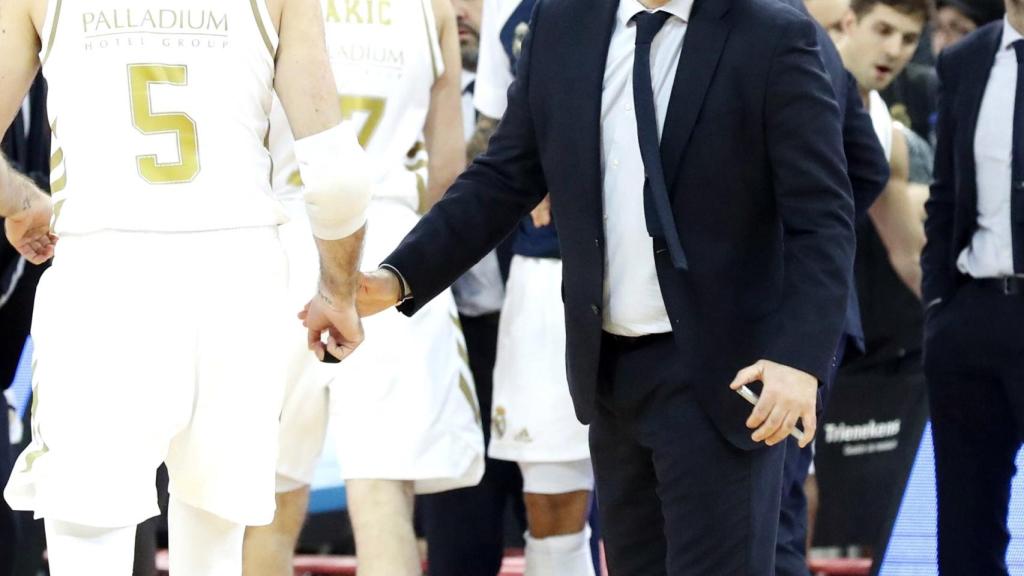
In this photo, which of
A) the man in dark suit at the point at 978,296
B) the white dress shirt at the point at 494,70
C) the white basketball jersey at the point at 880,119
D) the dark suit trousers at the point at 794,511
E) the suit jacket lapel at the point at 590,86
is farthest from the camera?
the white basketball jersey at the point at 880,119

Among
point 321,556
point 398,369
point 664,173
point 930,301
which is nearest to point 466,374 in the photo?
point 398,369

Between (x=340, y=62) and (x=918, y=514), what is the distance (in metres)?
2.42

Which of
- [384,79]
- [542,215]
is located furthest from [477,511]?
[384,79]

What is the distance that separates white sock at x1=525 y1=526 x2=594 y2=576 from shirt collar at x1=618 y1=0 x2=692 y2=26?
2.15 m

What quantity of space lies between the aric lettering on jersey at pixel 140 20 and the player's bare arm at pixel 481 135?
6.68 ft

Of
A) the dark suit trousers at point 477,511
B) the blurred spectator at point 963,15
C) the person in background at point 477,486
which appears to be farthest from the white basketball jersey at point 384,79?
the blurred spectator at point 963,15

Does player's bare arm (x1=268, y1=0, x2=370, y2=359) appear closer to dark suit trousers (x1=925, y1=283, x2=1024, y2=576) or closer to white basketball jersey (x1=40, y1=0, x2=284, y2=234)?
white basketball jersey (x1=40, y1=0, x2=284, y2=234)

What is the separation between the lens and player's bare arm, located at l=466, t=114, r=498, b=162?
213 inches

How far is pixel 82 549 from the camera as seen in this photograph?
3367 mm

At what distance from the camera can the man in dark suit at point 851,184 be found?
14.6 ft

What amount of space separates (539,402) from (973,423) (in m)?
1.28

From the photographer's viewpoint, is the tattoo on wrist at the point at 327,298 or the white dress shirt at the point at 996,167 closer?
the tattoo on wrist at the point at 327,298

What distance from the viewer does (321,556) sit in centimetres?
751

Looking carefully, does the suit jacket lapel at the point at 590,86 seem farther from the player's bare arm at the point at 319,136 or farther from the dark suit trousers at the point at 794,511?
the dark suit trousers at the point at 794,511
